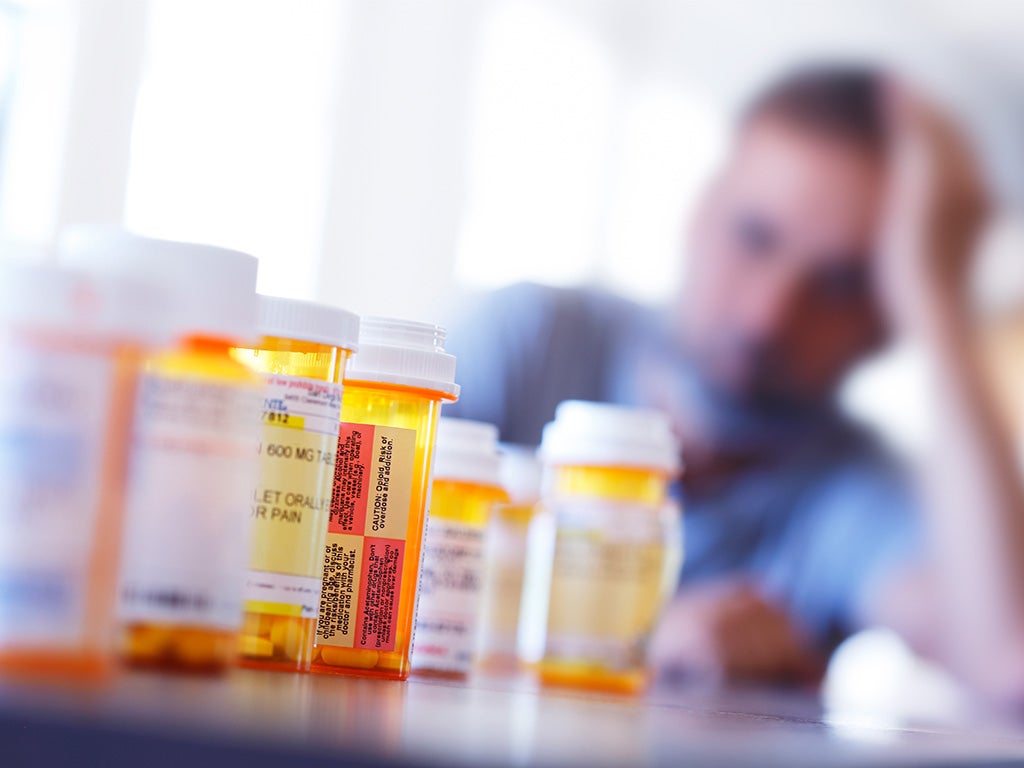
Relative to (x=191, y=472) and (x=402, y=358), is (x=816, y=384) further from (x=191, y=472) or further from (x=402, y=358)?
(x=191, y=472)

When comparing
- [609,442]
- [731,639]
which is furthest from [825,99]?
[609,442]

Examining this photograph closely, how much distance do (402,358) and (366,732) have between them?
0.32 meters

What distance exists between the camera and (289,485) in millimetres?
532

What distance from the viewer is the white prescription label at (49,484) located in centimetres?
33

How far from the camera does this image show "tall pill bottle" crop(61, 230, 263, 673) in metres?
0.40

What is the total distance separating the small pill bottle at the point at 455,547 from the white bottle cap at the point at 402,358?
13cm

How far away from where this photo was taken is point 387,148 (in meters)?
2.24

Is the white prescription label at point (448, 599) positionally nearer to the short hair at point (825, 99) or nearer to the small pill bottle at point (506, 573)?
the small pill bottle at point (506, 573)

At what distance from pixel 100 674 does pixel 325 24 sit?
1934mm

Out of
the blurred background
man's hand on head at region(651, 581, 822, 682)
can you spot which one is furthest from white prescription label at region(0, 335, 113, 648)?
the blurred background

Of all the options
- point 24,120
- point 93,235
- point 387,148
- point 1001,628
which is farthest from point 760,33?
point 93,235

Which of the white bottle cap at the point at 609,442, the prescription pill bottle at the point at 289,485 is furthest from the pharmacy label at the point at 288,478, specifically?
the white bottle cap at the point at 609,442

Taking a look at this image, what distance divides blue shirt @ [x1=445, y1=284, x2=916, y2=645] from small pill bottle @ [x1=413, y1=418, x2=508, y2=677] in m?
1.36

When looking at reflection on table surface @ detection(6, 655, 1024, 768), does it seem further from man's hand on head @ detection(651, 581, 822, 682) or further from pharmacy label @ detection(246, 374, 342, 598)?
man's hand on head @ detection(651, 581, 822, 682)
